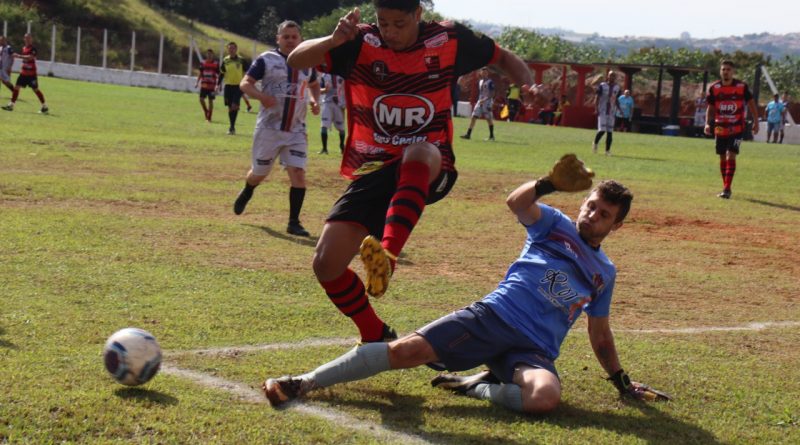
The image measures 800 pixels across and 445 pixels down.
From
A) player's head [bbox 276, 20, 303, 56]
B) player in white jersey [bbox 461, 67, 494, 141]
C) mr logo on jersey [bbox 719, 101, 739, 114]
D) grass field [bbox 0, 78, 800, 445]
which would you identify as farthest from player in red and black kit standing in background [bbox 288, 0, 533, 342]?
player in white jersey [bbox 461, 67, 494, 141]

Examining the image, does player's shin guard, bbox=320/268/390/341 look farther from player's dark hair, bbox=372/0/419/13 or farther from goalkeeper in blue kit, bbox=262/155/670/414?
player's dark hair, bbox=372/0/419/13

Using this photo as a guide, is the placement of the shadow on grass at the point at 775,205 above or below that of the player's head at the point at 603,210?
below

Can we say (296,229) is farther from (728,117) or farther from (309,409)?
(728,117)

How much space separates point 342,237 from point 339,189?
991cm

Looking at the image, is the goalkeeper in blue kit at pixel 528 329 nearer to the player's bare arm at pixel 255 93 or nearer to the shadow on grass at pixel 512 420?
the shadow on grass at pixel 512 420

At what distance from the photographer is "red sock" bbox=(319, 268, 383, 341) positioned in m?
5.57

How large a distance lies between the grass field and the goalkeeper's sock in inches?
2.1

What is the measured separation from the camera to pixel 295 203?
1112cm

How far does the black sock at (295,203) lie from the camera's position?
11.1m

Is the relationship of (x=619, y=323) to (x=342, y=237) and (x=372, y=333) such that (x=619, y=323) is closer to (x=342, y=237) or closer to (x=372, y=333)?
(x=372, y=333)

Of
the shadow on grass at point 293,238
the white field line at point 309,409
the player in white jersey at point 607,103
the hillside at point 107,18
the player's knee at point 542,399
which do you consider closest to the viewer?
the white field line at point 309,409

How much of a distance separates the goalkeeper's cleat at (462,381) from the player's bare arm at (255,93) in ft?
20.9

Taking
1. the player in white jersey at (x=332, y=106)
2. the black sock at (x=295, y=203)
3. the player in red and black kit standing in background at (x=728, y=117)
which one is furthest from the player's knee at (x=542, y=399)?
the player in white jersey at (x=332, y=106)

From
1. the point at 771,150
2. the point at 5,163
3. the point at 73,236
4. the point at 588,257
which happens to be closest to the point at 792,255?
the point at 588,257
